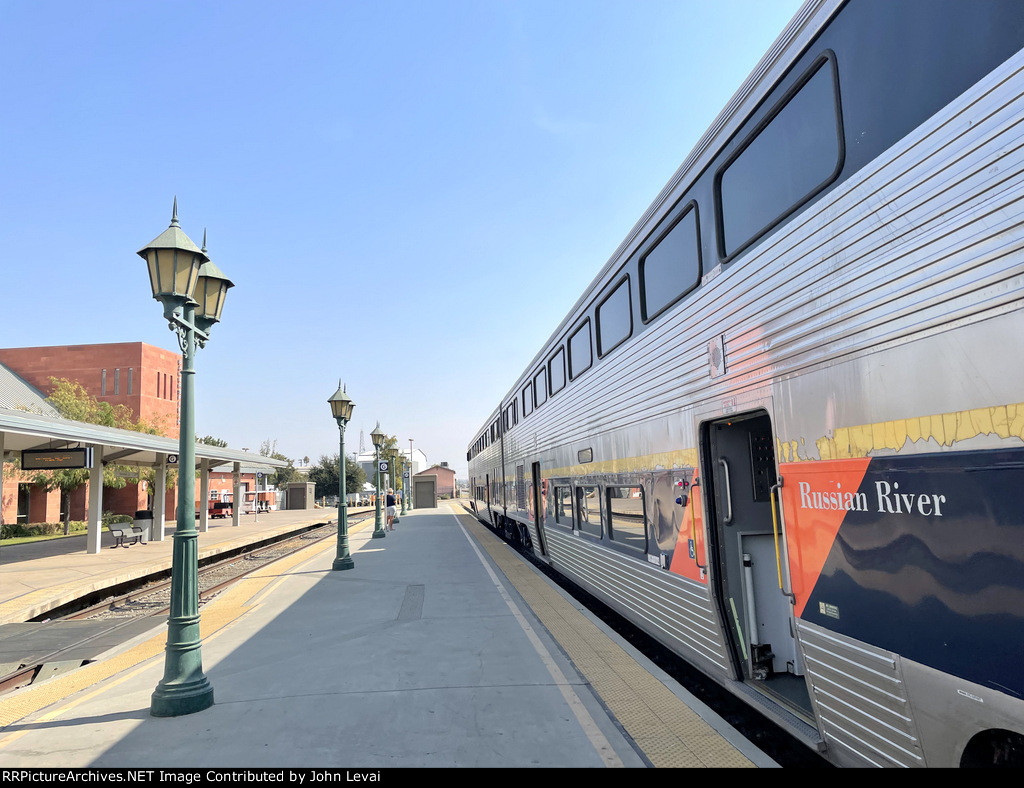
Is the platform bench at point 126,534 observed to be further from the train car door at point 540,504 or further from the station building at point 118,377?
the station building at point 118,377

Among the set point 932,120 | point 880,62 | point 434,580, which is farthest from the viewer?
point 434,580

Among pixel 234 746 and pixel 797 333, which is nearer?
pixel 797 333

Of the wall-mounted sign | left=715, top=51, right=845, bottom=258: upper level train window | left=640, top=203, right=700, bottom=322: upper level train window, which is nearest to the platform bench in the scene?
the wall-mounted sign

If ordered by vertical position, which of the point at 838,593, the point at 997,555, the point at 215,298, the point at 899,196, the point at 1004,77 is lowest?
the point at 838,593

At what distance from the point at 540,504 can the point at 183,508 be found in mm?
7901

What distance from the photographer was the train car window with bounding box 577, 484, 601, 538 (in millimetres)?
8055

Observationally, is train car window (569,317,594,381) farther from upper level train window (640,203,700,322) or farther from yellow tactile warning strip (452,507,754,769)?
yellow tactile warning strip (452,507,754,769)

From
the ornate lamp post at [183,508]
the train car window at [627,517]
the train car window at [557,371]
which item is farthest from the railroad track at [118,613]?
the train car window at [557,371]

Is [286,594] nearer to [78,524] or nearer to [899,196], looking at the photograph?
[899,196]

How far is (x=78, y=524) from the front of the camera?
106 feet

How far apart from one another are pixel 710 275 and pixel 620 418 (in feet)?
7.99

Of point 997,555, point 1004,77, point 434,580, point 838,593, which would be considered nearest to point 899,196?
point 1004,77

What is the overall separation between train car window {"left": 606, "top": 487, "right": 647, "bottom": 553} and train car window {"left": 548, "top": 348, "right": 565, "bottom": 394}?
10.8ft

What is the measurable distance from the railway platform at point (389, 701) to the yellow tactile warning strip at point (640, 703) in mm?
16
